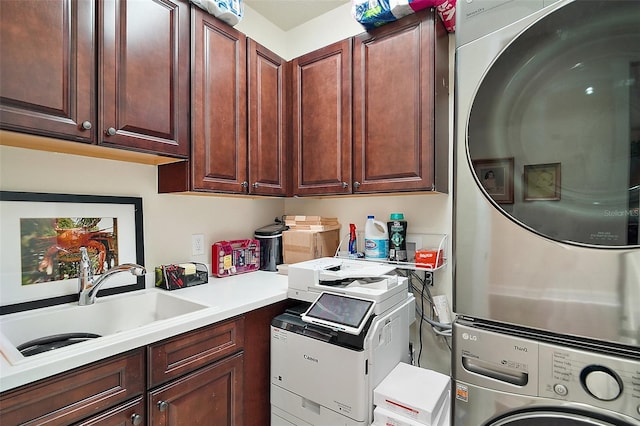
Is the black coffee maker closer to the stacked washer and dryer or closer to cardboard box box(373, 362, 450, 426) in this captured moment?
cardboard box box(373, 362, 450, 426)

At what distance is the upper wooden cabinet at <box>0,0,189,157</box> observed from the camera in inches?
41.1

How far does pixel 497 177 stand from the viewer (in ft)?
2.80

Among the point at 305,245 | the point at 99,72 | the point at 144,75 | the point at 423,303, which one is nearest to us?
the point at 99,72

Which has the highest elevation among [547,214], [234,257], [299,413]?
[547,214]

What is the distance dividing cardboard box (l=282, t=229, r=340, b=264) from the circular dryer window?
1284 millimetres

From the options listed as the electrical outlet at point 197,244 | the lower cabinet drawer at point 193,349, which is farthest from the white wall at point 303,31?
the lower cabinet drawer at point 193,349

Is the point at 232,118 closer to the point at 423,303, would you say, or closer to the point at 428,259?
the point at 428,259

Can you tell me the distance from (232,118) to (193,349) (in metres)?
1.23

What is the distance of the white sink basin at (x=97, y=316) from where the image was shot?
1.21 metres

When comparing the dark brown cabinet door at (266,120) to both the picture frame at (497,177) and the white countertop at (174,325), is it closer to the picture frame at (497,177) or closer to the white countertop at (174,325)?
the white countertop at (174,325)

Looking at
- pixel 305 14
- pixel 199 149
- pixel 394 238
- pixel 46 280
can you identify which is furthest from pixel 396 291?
pixel 305 14

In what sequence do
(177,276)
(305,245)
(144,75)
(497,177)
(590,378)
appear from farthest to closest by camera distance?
(305,245) → (177,276) → (144,75) → (497,177) → (590,378)

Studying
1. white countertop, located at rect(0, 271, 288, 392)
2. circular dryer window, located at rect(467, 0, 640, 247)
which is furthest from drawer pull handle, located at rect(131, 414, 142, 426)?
circular dryer window, located at rect(467, 0, 640, 247)

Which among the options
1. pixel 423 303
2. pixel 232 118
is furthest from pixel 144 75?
pixel 423 303
